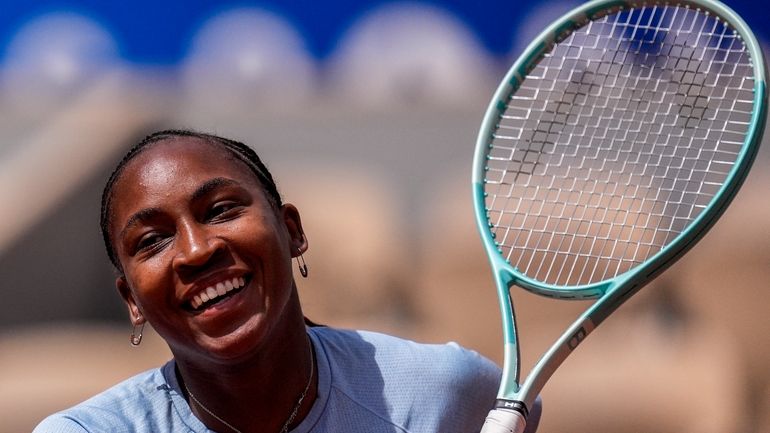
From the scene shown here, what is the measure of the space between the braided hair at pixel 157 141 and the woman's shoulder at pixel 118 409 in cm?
17

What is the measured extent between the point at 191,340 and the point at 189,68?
5.82 feet

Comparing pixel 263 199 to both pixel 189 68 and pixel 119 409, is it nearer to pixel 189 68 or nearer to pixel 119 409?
pixel 119 409

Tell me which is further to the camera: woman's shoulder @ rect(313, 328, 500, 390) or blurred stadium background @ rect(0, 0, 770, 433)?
blurred stadium background @ rect(0, 0, 770, 433)

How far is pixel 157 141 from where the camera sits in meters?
1.73

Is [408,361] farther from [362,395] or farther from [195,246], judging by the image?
[195,246]

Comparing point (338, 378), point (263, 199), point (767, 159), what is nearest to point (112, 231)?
point (263, 199)

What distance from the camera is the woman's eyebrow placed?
1.65 meters

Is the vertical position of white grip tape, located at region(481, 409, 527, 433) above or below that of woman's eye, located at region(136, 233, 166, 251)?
below

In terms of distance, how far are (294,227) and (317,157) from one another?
1.47 m

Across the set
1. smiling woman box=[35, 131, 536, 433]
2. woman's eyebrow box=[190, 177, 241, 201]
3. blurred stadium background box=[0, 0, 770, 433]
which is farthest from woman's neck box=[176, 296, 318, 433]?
blurred stadium background box=[0, 0, 770, 433]

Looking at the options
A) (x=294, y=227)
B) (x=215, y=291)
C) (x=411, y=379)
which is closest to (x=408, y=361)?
(x=411, y=379)

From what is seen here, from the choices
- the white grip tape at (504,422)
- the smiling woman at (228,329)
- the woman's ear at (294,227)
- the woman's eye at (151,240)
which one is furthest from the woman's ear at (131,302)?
the white grip tape at (504,422)

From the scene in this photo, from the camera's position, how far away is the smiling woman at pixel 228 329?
1.61 meters

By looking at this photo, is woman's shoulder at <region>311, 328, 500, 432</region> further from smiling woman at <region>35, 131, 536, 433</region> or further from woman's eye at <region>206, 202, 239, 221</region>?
woman's eye at <region>206, 202, 239, 221</region>
